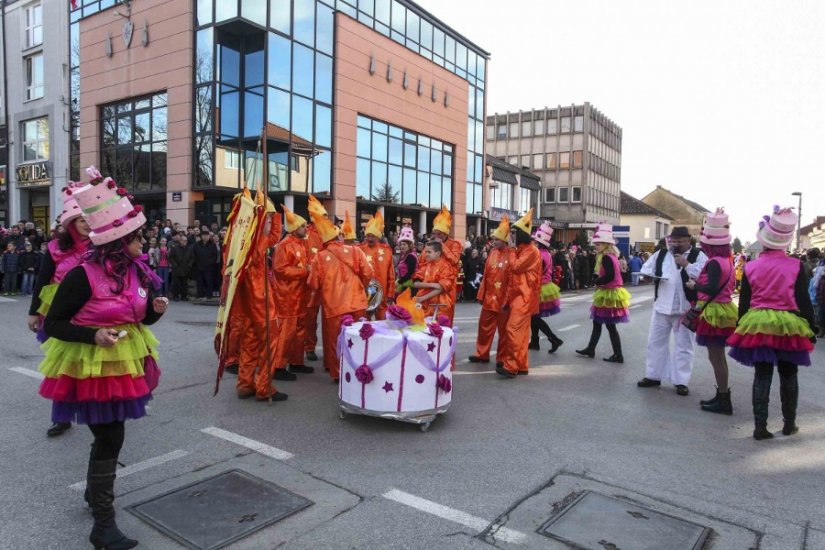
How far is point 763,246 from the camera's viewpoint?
17.3ft

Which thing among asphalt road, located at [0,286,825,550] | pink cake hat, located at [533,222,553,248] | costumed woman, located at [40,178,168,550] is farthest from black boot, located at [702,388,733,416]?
costumed woman, located at [40,178,168,550]

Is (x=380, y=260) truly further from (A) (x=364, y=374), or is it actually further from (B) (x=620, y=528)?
(B) (x=620, y=528)

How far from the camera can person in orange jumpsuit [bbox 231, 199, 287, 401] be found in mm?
5980

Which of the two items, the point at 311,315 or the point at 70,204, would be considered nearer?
Answer: the point at 70,204

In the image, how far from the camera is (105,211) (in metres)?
3.20

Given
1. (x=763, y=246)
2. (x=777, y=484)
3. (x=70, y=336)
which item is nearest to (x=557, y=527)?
(x=777, y=484)

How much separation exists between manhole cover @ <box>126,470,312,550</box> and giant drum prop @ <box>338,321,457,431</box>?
1.33 metres

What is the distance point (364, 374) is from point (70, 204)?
255 centimetres

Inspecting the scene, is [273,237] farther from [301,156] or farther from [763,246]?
[301,156]

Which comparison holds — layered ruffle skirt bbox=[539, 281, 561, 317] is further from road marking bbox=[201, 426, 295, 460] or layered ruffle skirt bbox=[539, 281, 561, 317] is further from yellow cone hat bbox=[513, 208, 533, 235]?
road marking bbox=[201, 426, 295, 460]

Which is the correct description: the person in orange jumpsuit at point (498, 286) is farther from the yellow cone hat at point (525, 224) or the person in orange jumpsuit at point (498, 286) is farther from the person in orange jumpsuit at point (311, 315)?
the person in orange jumpsuit at point (311, 315)

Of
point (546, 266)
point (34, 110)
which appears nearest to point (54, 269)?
point (546, 266)

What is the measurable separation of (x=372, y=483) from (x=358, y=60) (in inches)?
868

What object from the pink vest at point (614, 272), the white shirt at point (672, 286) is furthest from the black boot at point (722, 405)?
the pink vest at point (614, 272)
